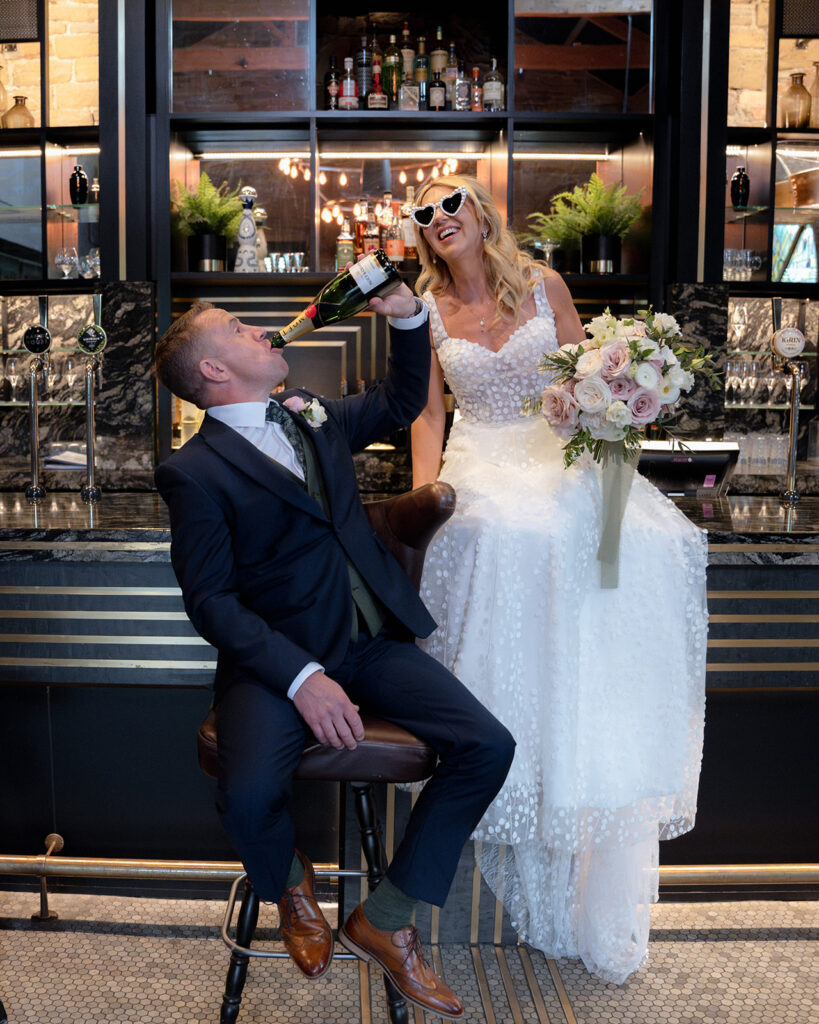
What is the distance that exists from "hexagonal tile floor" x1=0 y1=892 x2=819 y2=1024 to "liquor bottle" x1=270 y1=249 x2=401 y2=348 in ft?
4.72

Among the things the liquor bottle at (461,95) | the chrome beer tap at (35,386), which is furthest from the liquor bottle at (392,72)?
the chrome beer tap at (35,386)

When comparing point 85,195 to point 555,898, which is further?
point 85,195

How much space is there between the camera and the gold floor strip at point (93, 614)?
2.57m

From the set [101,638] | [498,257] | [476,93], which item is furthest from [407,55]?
[101,638]

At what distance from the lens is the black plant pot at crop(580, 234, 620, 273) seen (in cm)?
379

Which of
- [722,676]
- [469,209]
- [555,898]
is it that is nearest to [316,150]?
[469,209]

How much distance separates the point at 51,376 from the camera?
4.16 meters

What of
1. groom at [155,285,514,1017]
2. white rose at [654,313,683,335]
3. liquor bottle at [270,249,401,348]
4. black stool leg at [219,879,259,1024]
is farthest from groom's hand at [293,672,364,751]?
white rose at [654,313,683,335]

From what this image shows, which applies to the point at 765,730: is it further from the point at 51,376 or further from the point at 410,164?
the point at 51,376

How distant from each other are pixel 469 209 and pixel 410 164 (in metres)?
1.54

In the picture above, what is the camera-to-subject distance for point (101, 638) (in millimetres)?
2580

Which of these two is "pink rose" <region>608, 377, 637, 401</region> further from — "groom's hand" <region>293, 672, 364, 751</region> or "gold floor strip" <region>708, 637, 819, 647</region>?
"groom's hand" <region>293, 672, 364, 751</region>

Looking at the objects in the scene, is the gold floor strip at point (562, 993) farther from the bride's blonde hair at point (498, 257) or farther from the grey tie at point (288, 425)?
the bride's blonde hair at point (498, 257)

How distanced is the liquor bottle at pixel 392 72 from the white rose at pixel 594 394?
84.9 inches
